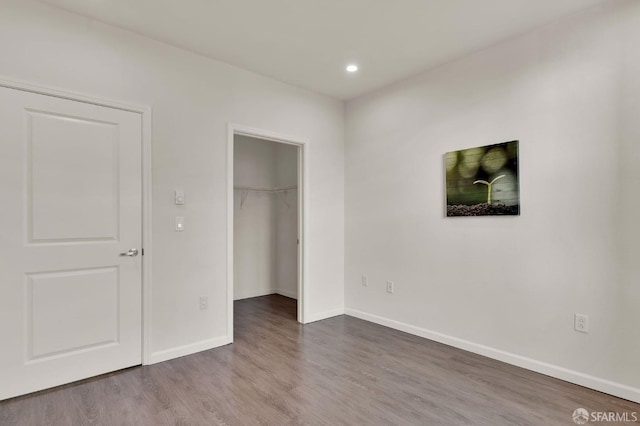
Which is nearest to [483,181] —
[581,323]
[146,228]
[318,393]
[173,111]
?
[581,323]

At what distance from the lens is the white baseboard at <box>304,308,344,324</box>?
399cm

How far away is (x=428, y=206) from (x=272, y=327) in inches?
83.3

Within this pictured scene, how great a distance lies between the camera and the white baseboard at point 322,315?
399 cm

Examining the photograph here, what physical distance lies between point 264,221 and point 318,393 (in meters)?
3.47

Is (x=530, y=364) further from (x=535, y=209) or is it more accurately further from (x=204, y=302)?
(x=204, y=302)

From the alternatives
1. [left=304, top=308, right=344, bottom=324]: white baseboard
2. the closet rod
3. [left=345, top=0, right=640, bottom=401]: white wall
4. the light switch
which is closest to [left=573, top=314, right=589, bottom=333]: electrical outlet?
[left=345, top=0, right=640, bottom=401]: white wall

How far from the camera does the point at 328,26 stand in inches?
107

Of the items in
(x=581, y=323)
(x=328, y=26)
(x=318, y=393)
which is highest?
(x=328, y=26)

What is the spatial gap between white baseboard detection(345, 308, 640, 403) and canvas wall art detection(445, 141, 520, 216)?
1.18 meters

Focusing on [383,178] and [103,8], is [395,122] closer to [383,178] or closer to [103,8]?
[383,178]

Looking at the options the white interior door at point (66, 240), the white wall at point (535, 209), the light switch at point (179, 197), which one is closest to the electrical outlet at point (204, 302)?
the white interior door at point (66, 240)

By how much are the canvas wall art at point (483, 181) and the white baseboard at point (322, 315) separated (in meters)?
1.87

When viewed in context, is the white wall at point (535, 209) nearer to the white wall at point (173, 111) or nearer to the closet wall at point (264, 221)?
the white wall at point (173, 111)

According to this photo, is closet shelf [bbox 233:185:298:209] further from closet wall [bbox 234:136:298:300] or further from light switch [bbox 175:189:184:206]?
light switch [bbox 175:189:184:206]
